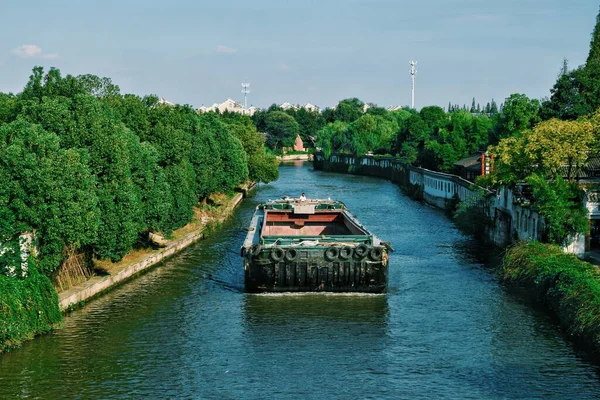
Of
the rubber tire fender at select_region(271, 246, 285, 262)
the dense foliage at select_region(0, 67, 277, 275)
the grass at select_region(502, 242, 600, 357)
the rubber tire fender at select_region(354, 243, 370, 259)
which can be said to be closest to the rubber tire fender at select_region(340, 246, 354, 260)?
the rubber tire fender at select_region(354, 243, 370, 259)

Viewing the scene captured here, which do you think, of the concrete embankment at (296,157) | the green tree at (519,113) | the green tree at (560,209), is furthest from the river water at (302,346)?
the concrete embankment at (296,157)

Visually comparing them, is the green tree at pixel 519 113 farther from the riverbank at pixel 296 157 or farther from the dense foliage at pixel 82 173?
the riverbank at pixel 296 157

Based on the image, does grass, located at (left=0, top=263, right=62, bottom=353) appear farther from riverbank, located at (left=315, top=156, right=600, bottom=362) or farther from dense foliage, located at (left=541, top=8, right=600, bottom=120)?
dense foliage, located at (left=541, top=8, right=600, bottom=120)

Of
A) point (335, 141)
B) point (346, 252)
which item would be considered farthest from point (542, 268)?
point (335, 141)

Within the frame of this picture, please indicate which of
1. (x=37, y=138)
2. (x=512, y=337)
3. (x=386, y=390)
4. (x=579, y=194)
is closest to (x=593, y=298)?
(x=512, y=337)

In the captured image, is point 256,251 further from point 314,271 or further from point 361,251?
point 361,251

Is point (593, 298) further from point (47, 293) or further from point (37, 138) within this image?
point (37, 138)
